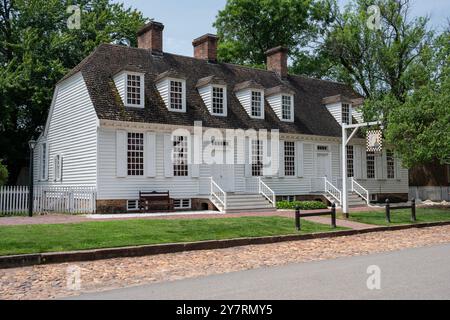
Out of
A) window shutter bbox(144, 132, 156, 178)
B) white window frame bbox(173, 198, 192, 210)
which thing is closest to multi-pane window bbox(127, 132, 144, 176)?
window shutter bbox(144, 132, 156, 178)

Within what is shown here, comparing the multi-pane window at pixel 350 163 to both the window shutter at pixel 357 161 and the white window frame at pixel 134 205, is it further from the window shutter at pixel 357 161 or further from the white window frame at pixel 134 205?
the white window frame at pixel 134 205

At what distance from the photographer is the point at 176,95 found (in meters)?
24.4

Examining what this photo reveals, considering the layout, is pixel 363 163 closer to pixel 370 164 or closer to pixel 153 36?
pixel 370 164

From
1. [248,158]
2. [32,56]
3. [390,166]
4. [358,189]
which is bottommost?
[358,189]

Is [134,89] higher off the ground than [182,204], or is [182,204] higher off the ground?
[134,89]

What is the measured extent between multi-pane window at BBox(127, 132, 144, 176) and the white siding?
1554 mm

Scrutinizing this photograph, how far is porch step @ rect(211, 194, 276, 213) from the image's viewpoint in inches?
888

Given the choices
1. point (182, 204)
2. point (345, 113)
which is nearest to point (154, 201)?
point (182, 204)

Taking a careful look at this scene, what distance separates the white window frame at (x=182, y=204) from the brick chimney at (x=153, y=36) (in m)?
8.52

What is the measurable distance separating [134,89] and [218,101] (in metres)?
4.76

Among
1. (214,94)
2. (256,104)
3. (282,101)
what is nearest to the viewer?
(214,94)

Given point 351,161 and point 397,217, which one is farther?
point 351,161

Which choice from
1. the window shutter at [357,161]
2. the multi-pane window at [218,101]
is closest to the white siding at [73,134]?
the multi-pane window at [218,101]
